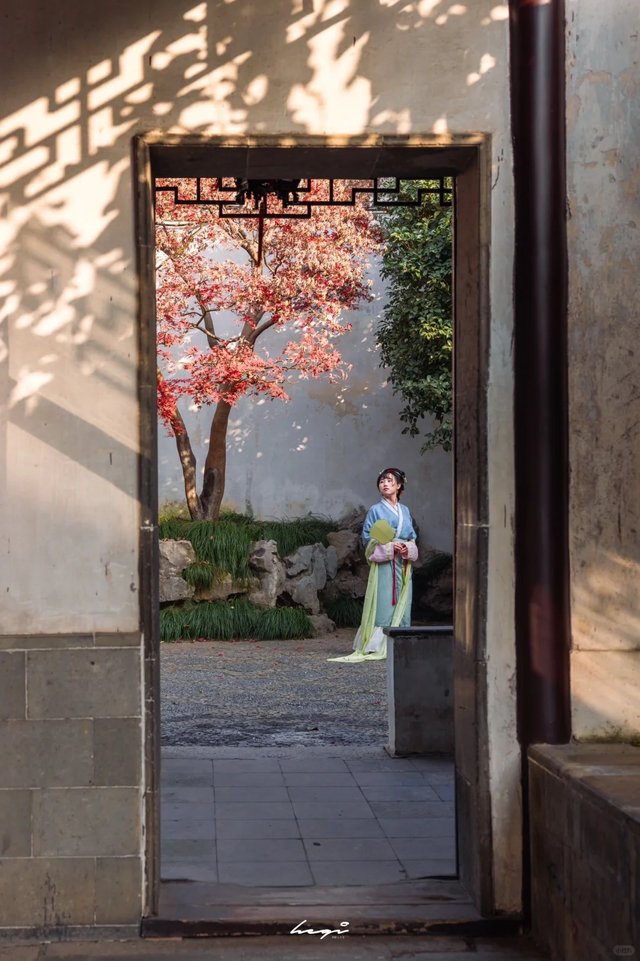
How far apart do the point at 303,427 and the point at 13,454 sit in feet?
36.6

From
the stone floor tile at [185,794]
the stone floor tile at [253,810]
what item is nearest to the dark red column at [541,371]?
the stone floor tile at [253,810]

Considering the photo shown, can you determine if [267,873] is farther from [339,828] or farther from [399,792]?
[399,792]

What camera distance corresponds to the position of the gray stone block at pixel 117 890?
4305mm

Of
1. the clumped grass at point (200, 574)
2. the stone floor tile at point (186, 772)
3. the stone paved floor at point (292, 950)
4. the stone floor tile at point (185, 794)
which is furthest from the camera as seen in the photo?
the clumped grass at point (200, 574)

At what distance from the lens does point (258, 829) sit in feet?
18.9

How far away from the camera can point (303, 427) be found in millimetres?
15523

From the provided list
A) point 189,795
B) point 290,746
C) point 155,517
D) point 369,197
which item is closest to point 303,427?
point 369,197

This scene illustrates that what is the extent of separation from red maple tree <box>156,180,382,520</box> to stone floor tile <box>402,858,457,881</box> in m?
8.92

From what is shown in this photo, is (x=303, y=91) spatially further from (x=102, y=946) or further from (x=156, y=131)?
(x=102, y=946)

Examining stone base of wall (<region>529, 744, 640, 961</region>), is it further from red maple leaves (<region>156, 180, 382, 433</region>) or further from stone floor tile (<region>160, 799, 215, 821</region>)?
red maple leaves (<region>156, 180, 382, 433</region>)

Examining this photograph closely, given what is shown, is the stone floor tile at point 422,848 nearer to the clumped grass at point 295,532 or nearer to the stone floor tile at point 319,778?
the stone floor tile at point 319,778

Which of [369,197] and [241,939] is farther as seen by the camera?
[369,197]

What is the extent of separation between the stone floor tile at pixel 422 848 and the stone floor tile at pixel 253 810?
0.70 metres

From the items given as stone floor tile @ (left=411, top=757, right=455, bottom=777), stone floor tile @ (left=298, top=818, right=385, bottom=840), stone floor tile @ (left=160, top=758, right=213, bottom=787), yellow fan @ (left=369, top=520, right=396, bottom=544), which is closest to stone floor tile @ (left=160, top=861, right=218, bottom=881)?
stone floor tile @ (left=298, top=818, right=385, bottom=840)
